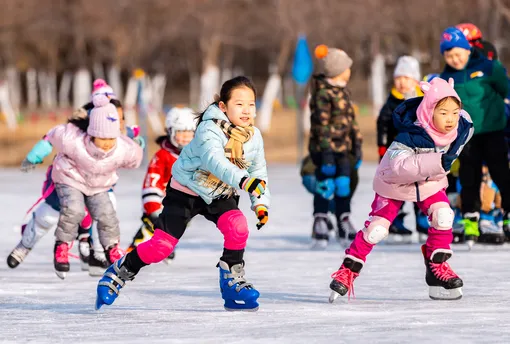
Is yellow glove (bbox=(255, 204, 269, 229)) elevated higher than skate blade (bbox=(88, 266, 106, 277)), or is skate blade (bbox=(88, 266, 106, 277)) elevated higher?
yellow glove (bbox=(255, 204, 269, 229))

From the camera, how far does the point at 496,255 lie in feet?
30.0

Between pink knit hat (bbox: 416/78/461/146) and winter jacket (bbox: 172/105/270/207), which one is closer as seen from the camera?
winter jacket (bbox: 172/105/270/207)

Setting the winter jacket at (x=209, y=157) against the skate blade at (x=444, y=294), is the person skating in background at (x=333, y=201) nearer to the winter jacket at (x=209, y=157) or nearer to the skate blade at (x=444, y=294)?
the skate blade at (x=444, y=294)

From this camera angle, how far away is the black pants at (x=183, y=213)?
21.0 ft

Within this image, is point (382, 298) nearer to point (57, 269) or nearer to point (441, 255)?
point (441, 255)

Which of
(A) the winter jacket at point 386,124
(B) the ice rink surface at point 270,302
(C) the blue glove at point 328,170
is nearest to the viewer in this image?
(B) the ice rink surface at point 270,302

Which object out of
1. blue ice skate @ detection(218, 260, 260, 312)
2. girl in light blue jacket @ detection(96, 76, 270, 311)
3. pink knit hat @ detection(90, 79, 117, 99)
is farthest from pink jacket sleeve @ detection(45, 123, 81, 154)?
blue ice skate @ detection(218, 260, 260, 312)

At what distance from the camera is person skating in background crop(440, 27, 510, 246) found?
949cm

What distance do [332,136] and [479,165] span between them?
1.28m

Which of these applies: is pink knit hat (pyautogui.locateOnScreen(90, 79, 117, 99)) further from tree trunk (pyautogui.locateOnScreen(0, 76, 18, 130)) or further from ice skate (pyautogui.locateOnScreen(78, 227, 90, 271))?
tree trunk (pyautogui.locateOnScreen(0, 76, 18, 130))

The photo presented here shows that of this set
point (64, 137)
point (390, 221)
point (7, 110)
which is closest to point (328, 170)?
point (64, 137)

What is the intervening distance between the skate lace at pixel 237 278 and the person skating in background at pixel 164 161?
275 cm

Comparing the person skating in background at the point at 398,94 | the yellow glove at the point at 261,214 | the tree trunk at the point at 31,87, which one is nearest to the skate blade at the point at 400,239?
the person skating in background at the point at 398,94

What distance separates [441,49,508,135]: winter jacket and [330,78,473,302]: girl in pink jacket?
2.87 metres
